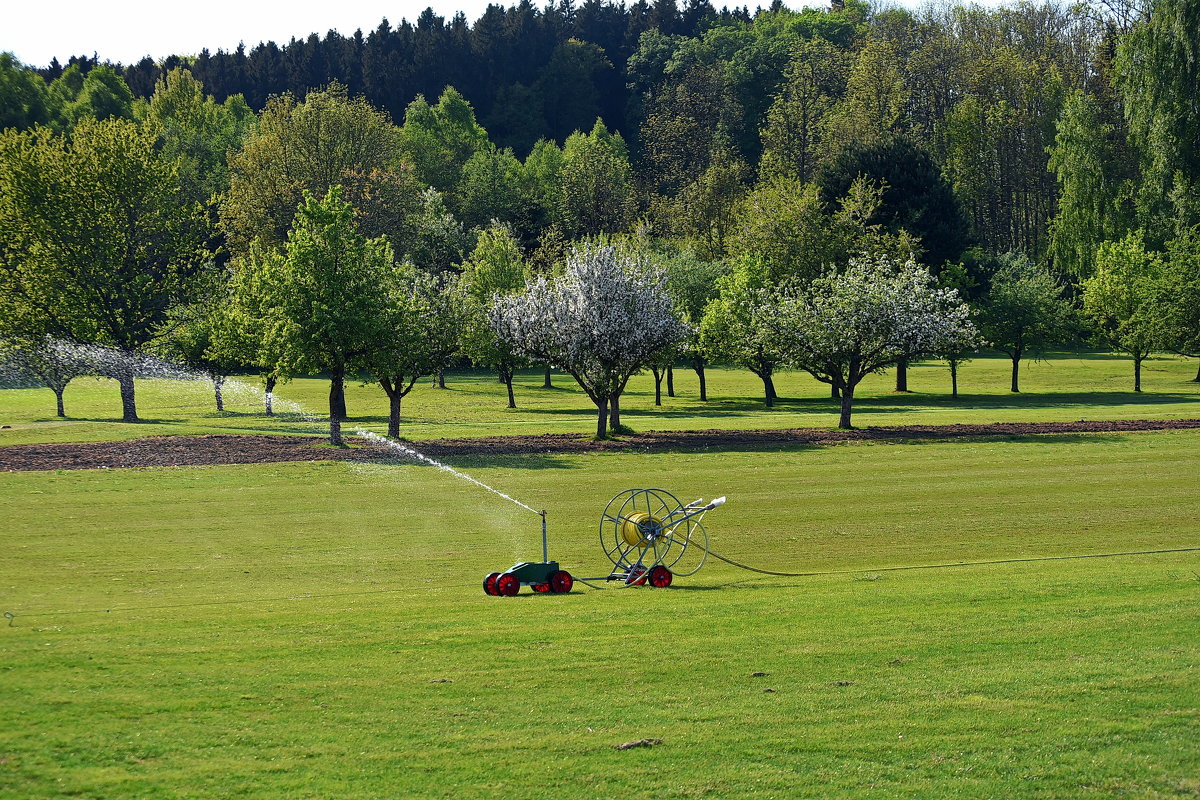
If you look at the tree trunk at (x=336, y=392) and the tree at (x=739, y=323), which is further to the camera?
the tree at (x=739, y=323)

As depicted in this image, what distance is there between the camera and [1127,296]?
8988cm

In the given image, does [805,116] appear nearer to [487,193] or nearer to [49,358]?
→ [487,193]

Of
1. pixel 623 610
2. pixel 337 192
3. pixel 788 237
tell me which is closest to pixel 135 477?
pixel 337 192

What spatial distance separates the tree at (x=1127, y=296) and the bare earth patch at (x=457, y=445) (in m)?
29.4

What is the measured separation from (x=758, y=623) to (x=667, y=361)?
2032 inches

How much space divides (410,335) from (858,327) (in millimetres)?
25092

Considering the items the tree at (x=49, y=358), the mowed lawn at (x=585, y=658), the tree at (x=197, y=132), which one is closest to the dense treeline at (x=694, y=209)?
the tree at (x=197, y=132)

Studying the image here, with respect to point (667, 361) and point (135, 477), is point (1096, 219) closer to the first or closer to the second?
point (667, 361)

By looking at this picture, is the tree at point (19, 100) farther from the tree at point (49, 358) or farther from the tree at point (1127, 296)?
the tree at point (1127, 296)

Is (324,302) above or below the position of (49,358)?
above

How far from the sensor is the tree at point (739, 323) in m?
76.7

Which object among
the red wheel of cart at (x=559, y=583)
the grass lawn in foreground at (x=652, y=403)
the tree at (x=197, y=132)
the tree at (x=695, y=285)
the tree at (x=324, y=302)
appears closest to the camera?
the red wheel of cart at (x=559, y=583)

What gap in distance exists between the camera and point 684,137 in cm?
16038

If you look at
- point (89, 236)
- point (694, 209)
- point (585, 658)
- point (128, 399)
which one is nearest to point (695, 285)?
point (694, 209)
